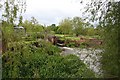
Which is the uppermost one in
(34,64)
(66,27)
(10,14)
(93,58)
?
(10,14)

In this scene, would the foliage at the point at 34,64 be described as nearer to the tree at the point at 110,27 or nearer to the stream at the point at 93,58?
the stream at the point at 93,58

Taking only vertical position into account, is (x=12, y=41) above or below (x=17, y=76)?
above

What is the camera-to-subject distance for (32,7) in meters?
4.43

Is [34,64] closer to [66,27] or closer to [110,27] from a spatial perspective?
[66,27]

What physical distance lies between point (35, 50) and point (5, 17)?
102 centimetres

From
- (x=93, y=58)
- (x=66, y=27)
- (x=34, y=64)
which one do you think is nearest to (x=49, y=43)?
(x=66, y=27)

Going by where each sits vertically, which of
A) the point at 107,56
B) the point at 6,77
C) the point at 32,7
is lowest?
the point at 6,77

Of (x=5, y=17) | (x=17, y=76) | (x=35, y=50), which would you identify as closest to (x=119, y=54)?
(x=17, y=76)

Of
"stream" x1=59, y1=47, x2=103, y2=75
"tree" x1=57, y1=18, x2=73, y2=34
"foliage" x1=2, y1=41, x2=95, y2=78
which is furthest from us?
"tree" x1=57, y1=18, x2=73, y2=34

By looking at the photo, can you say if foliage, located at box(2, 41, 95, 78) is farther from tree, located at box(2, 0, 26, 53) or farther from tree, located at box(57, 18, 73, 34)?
tree, located at box(57, 18, 73, 34)

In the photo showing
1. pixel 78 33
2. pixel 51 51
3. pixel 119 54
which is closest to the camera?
pixel 119 54

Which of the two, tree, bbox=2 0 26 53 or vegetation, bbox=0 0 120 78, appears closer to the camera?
vegetation, bbox=0 0 120 78

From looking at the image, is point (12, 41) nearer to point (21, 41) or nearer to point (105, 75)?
point (21, 41)

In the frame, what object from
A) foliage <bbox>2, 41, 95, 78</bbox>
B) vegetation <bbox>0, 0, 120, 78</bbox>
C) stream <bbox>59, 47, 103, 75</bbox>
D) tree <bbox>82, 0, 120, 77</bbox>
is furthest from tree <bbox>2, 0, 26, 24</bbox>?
tree <bbox>82, 0, 120, 77</bbox>
